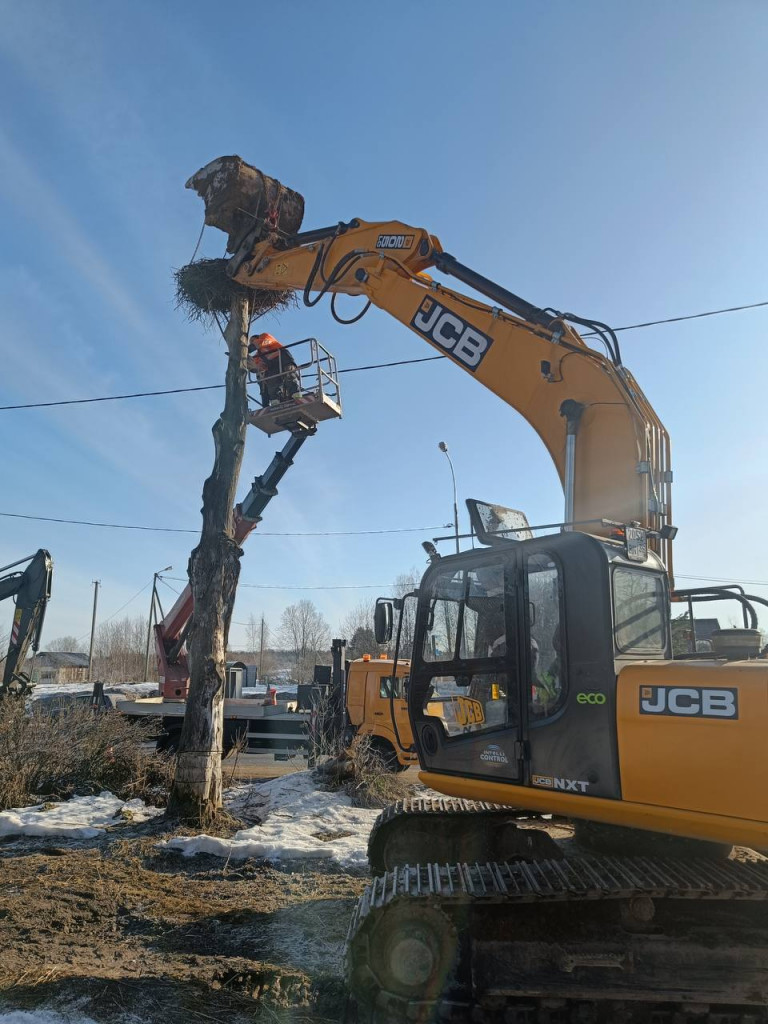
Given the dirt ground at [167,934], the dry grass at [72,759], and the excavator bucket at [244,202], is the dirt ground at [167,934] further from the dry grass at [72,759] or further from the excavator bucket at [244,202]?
the excavator bucket at [244,202]

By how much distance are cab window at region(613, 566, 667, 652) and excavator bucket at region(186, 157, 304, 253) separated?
20.6 ft

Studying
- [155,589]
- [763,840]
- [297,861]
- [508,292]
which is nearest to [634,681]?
[763,840]

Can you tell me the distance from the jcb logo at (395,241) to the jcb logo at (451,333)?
2.82ft

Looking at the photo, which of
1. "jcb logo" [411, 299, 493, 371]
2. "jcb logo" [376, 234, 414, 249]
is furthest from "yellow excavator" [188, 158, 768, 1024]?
"jcb logo" [376, 234, 414, 249]

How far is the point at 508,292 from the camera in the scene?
250 inches

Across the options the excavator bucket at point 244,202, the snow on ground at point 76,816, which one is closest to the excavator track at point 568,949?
the snow on ground at point 76,816

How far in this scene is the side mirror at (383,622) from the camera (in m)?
5.46

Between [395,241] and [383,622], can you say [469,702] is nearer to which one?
[383,622]

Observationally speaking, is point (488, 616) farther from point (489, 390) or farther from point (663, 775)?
point (489, 390)

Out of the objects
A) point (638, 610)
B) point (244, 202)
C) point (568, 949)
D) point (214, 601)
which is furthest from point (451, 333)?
point (568, 949)

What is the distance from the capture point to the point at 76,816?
828 cm

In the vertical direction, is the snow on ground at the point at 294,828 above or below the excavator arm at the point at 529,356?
below

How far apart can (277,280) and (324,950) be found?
6.85 meters

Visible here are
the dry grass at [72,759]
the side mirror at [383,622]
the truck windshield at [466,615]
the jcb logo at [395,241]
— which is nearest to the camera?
the truck windshield at [466,615]
